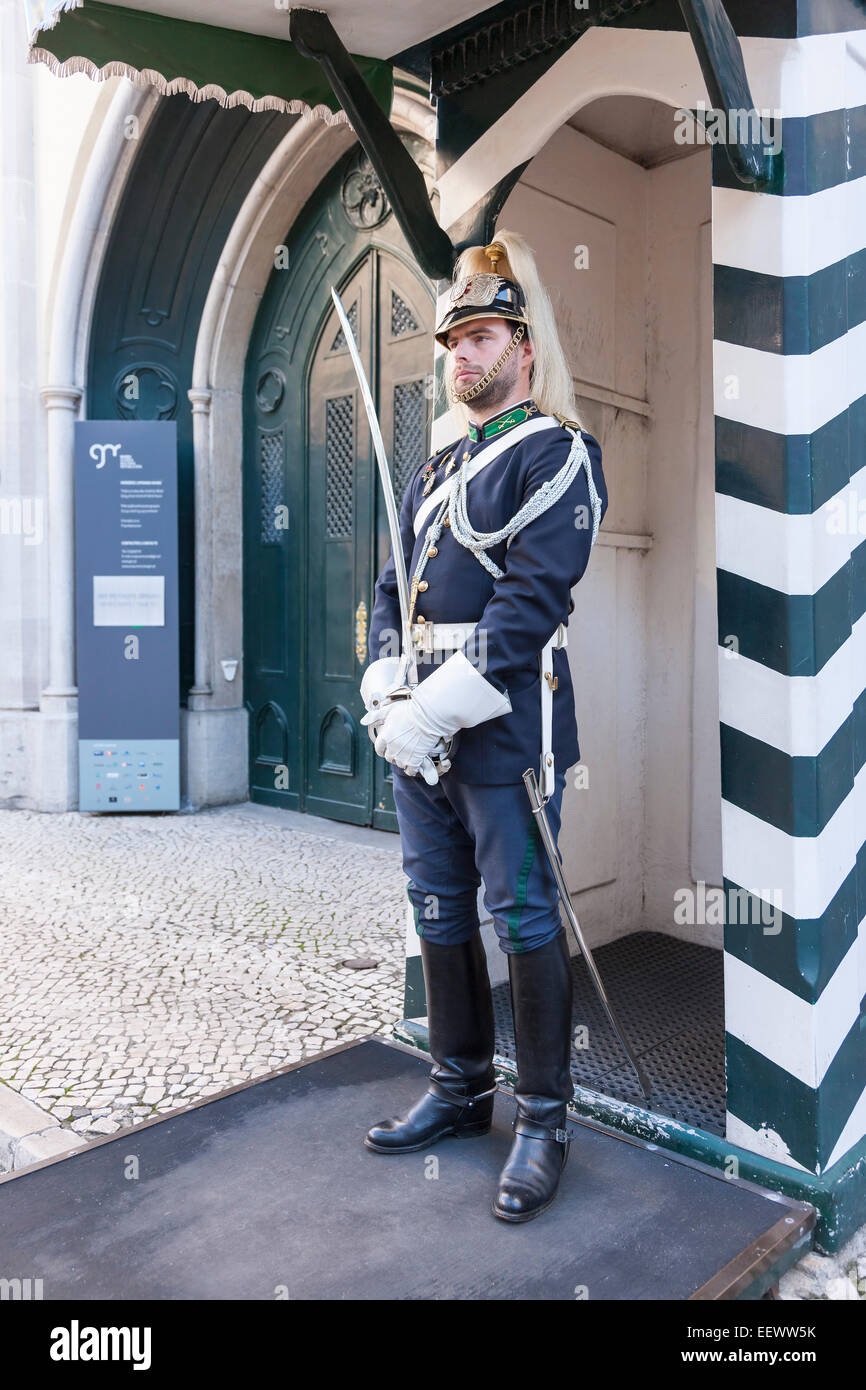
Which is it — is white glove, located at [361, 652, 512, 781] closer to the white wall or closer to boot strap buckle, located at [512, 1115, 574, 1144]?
boot strap buckle, located at [512, 1115, 574, 1144]

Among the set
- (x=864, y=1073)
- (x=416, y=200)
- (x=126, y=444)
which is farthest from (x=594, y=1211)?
(x=126, y=444)

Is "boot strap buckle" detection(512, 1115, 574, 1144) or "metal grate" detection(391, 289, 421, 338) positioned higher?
"metal grate" detection(391, 289, 421, 338)

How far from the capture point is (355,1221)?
7.69 ft

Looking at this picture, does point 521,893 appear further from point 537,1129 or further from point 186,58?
point 186,58

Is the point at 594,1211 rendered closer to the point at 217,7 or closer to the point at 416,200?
the point at 416,200

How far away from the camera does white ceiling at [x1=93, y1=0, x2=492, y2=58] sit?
3.09 meters

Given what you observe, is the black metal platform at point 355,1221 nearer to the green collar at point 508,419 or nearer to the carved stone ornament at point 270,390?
the green collar at point 508,419

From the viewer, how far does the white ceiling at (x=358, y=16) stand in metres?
3.09

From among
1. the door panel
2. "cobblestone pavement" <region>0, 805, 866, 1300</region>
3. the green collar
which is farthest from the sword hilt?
the door panel

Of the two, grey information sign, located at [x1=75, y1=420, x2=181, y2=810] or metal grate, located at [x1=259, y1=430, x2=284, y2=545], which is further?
metal grate, located at [x1=259, y1=430, x2=284, y2=545]

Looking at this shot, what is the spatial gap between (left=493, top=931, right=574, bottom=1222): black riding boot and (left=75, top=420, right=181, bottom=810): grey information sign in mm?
5238

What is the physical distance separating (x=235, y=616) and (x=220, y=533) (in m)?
0.60

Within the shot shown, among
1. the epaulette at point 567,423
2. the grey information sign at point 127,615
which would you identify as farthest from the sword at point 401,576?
the grey information sign at point 127,615
